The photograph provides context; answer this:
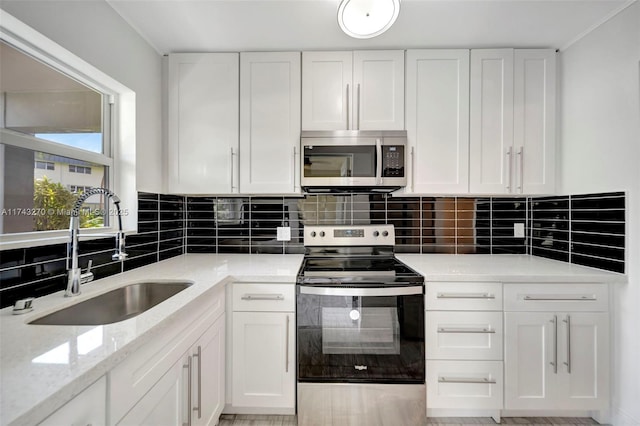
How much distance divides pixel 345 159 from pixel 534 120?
50.5 inches

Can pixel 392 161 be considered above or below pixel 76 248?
above

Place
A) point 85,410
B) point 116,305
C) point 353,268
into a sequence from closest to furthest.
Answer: point 85,410 < point 116,305 < point 353,268

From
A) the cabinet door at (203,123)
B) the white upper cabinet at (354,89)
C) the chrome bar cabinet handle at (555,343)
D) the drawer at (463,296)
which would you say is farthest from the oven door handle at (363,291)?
the white upper cabinet at (354,89)

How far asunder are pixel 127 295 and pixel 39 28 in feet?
3.87

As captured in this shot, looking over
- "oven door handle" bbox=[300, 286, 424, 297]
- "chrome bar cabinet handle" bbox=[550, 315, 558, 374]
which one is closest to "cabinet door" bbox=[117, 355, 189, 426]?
"oven door handle" bbox=[300, 286, 424, 297]

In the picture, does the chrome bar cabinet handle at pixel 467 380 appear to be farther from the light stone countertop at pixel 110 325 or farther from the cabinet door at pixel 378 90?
the cabinet door at pixel 378 90

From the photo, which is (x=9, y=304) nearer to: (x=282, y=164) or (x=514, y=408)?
(x=282, y=164)

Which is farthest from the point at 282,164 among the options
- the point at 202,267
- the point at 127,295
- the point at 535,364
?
the point at 535,364

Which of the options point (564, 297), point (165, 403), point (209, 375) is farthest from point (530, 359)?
point (165, 403)

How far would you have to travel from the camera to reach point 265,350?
165cm

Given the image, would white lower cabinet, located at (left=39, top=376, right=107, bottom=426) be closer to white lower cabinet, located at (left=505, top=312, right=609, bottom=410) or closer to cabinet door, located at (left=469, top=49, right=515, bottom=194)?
white lower cabinet, located at (left=505, top=312, right=609, bottom=410)

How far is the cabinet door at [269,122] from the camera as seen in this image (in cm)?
199

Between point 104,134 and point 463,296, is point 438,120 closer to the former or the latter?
point 463,296

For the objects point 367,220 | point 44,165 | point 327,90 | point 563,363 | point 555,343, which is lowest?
point 563,363
